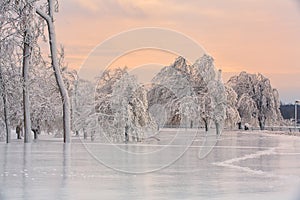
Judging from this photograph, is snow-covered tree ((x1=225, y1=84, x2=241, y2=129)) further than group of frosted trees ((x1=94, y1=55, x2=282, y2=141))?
Yes

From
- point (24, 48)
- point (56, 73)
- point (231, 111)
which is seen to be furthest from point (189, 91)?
point (24, 48)

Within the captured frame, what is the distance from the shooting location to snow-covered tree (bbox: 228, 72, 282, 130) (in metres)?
24.8

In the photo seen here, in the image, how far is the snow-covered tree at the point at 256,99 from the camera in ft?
81.4

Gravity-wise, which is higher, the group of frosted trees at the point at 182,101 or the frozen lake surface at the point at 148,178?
the group of frosted trees at the point at 182,101

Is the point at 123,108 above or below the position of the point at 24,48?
below

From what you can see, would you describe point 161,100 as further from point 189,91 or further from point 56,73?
point 56,73

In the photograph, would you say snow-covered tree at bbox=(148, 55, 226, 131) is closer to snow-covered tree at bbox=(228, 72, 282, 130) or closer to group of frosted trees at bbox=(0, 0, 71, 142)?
group of frosted trees at bbox=(0, 0, 71, 142)

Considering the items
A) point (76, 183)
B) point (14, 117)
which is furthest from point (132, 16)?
point (76, 183)

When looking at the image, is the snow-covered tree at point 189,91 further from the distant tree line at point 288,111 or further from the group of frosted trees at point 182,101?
the distant tree line at point 288,111

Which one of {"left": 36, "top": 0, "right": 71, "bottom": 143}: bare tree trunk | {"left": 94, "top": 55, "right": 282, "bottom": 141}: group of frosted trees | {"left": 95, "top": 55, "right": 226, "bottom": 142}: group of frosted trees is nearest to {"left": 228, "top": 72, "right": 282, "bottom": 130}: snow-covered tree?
{"left": 94, "top": 55, "right": 282, "bottom": 141}: group of frosted trees

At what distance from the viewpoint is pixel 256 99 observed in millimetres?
25906

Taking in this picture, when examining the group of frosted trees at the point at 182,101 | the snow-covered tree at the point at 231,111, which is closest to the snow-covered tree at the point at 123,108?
the group of frosted trees at the point at 182,101

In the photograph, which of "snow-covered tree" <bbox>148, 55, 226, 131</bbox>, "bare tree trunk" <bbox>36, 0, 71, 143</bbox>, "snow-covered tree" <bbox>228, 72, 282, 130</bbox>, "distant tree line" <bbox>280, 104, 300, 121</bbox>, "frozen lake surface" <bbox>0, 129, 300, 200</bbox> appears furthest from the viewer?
"distant tree line" <bbox>280, 104, 300, 121</bbox>

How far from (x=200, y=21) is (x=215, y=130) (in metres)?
5.39
